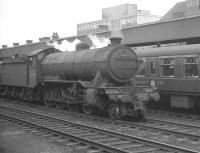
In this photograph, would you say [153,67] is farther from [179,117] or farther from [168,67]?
[179,117]

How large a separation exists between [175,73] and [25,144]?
26.3 ft

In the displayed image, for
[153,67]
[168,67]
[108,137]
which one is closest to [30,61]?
[153,67]

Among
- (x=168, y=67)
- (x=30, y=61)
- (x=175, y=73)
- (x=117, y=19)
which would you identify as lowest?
(x=175, y=73)

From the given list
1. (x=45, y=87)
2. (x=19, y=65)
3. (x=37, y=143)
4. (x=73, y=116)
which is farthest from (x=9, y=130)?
(x=19, y=65)

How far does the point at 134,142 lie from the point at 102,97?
15.1 feet

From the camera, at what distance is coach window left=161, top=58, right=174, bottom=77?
14.7 meters

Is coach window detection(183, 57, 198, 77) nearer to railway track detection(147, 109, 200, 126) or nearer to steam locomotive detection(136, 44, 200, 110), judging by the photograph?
steam locomotive detection(136, 44, 200, 110)

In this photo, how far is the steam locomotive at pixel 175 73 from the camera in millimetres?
13727

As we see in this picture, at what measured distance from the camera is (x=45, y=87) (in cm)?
1725

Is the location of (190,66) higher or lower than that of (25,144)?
higher

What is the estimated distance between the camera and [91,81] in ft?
45.2

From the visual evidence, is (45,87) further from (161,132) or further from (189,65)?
(161,132)

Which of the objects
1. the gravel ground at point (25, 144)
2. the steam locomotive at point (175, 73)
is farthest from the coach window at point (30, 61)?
the gravel ground at point (25, 144)

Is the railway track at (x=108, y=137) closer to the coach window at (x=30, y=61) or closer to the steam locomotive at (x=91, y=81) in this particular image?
the steam locomotive at (x=91, y=81)
